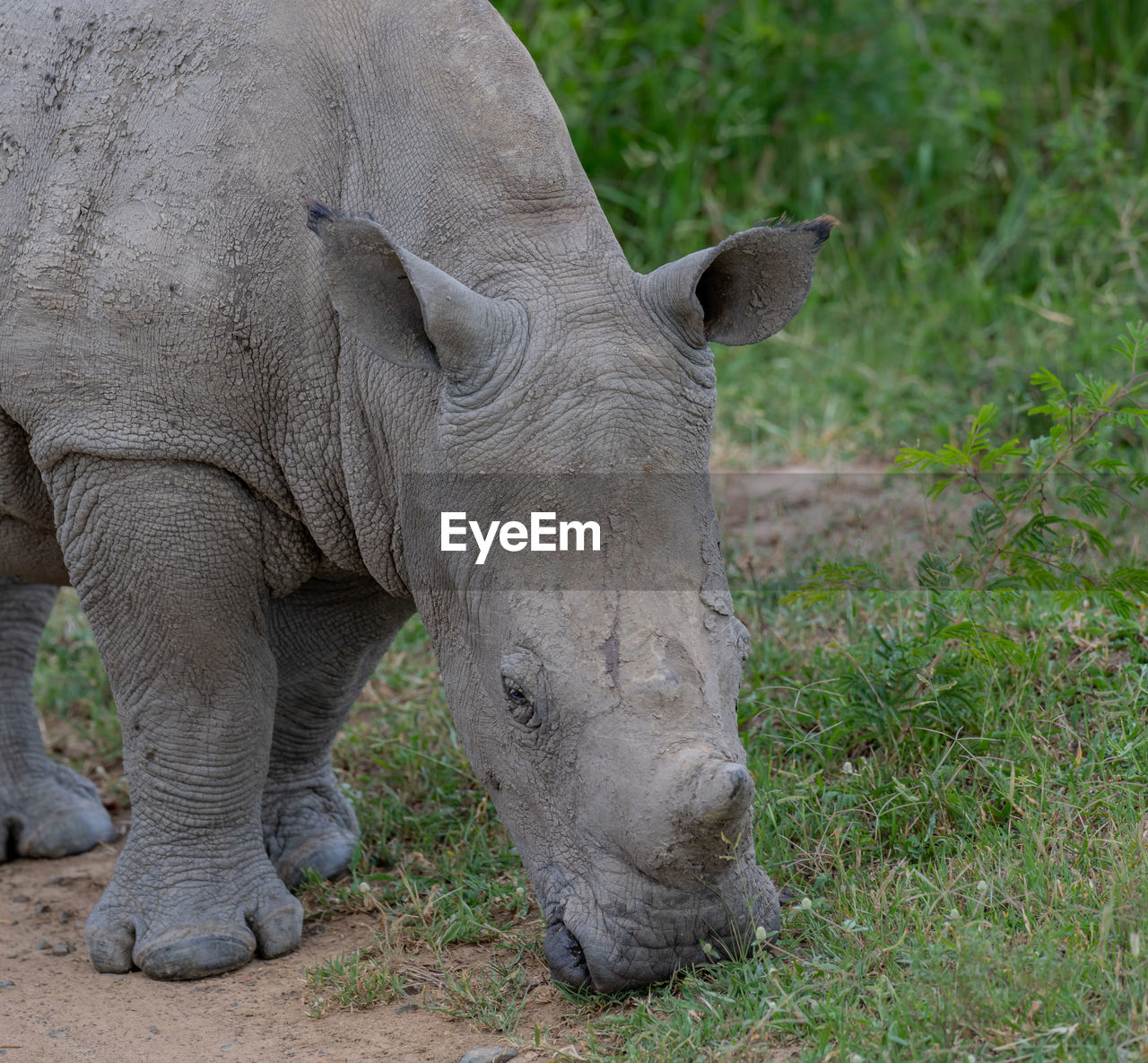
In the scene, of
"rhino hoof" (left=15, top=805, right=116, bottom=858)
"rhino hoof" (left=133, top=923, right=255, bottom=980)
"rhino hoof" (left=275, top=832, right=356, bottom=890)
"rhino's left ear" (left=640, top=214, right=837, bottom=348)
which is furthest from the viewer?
"rhino hoof" (left=15, top=805, right=116, bottom=858)

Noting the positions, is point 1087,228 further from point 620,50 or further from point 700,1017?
point 700,1017

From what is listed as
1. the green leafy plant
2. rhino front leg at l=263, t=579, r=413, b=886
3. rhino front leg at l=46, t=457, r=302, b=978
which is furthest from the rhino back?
the green leafy plant

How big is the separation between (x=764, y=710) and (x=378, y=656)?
1.18 metres

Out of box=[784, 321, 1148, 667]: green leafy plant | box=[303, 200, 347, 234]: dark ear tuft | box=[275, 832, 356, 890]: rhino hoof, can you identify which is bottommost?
box=[275, 832, 356, 890]: rhino hoof

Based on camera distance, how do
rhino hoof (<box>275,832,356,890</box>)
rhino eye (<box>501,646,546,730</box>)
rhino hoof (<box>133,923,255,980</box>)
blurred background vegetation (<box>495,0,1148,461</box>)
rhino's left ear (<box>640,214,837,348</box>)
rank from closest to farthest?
rhino eye (<box>501,646,546,730</box>), rhino's left ear (<box>640,214,837,348</box>), rhino hoof (<box>133,923,255,980</box>), rhino hoof (<box>275,832,356,890</box>), blurred background vegetation (<box>495,0,1148,461</box>)

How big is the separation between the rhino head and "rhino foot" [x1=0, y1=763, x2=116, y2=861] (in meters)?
2.00

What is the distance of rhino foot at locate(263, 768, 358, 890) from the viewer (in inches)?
187

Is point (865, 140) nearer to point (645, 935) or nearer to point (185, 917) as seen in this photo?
point (185, 917)

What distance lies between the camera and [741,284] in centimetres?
379

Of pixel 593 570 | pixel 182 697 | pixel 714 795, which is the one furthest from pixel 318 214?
pixel 714 795

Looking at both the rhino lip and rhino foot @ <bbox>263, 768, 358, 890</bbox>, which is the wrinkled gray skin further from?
rhino foot @ <bbox>263, 768, 358, 890</bbox>

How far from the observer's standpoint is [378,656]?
4.99 m

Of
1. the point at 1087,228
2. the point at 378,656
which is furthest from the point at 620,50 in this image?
the point at 378,656

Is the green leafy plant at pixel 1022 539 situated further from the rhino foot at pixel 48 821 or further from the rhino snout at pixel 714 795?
the rhino foot at pixel 48 821
